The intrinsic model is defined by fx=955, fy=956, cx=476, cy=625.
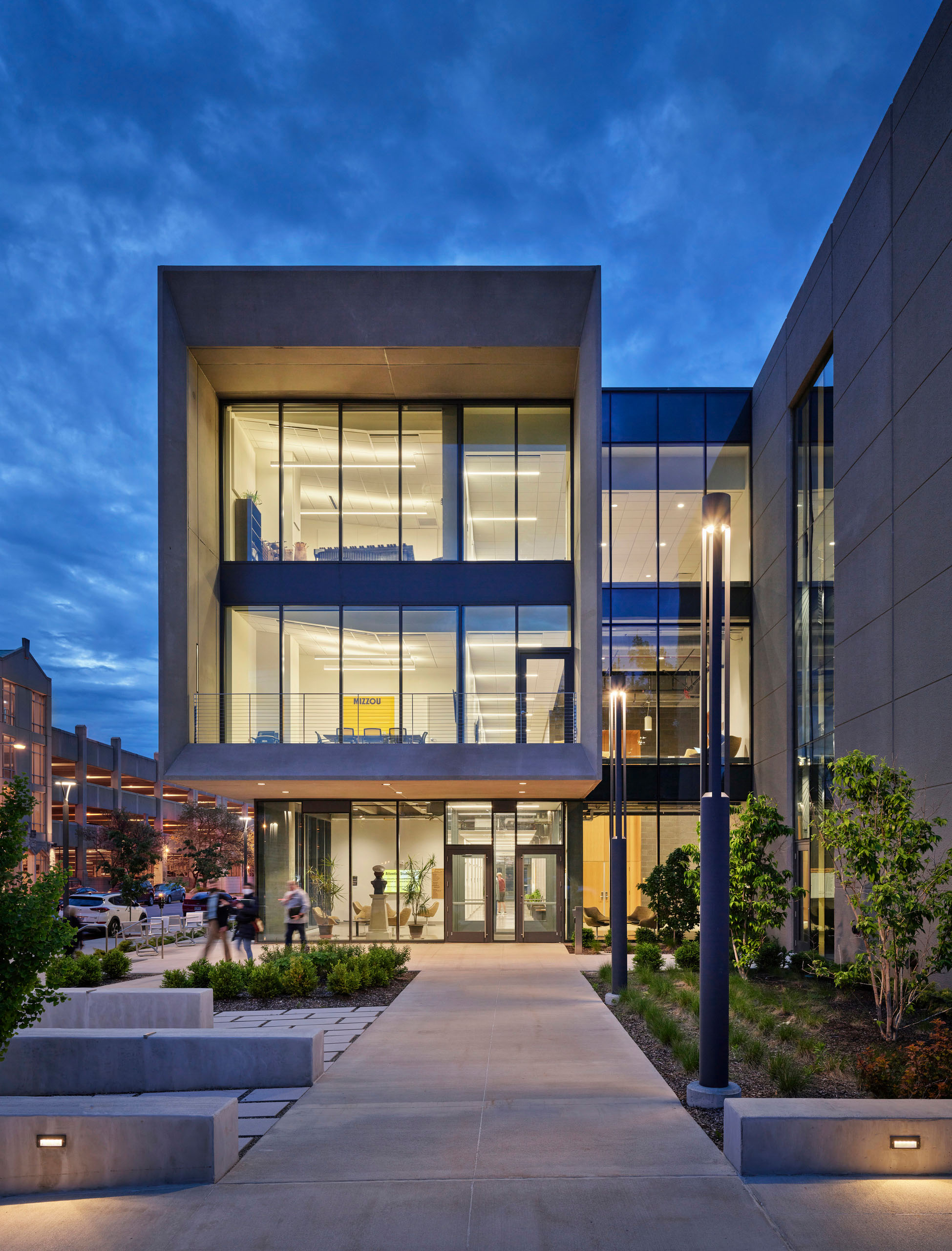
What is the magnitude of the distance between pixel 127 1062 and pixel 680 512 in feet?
64.3

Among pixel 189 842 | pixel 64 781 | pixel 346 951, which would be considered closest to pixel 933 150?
pixel 346 951

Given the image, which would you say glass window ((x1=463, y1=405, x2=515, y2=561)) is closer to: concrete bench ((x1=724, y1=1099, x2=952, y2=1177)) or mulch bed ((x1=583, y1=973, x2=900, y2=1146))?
mulch bed ((x1=583, y1=973, x2=900, y2=1146))

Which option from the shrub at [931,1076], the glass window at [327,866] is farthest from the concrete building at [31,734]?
the shrub at [931,1076]

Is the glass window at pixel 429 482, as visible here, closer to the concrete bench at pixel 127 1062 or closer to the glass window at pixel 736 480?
the glass window at pixel 736 480

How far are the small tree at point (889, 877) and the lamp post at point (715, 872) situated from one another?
3287 mm

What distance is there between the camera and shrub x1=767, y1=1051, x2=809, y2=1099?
867cm

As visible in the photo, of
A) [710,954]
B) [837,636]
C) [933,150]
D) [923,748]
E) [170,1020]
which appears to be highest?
[933,150]

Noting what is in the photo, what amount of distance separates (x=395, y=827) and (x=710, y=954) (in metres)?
16.8

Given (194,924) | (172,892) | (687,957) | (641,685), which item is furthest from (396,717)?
(172,892)

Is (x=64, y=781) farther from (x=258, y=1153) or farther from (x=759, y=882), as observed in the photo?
(x=258, y=1153)

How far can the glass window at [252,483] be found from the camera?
23562 mm

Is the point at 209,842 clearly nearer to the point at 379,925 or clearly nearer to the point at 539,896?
the point at 379,925

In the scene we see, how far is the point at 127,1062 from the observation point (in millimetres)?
9180

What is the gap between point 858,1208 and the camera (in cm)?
618
